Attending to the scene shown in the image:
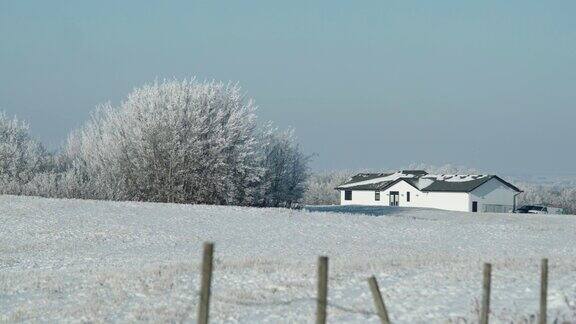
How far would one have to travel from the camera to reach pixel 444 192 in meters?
83.9

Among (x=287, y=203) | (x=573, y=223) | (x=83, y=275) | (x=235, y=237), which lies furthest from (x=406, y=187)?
(x=83, y=275)

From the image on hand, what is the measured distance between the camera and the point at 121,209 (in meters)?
39.7

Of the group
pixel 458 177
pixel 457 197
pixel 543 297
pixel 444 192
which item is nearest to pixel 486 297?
pixel 543 297

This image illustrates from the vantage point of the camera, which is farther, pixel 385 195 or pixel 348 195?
pixel 348 195

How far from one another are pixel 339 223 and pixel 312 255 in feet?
47.2

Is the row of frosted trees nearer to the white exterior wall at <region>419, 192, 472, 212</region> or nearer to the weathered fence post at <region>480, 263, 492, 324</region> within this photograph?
the white exterior wall at <region>419, 192, 472, 212</region>

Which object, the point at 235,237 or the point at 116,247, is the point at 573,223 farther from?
the point at 116,247

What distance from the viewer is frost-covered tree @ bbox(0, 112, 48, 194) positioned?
188 feet

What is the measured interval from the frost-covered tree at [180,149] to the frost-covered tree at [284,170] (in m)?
6.12

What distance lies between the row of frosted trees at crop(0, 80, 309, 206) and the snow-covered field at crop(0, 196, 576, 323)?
14030mm

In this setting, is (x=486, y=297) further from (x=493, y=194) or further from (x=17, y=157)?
(x=493, y=194)

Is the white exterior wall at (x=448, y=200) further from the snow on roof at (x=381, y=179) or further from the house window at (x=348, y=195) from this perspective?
the house window at (x=348, y=195)

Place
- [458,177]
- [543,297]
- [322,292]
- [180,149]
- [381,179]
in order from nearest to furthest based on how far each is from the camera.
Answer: [322,292], [543,297], [180,149], [458,177], [381,179]

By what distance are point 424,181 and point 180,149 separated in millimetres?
39999
